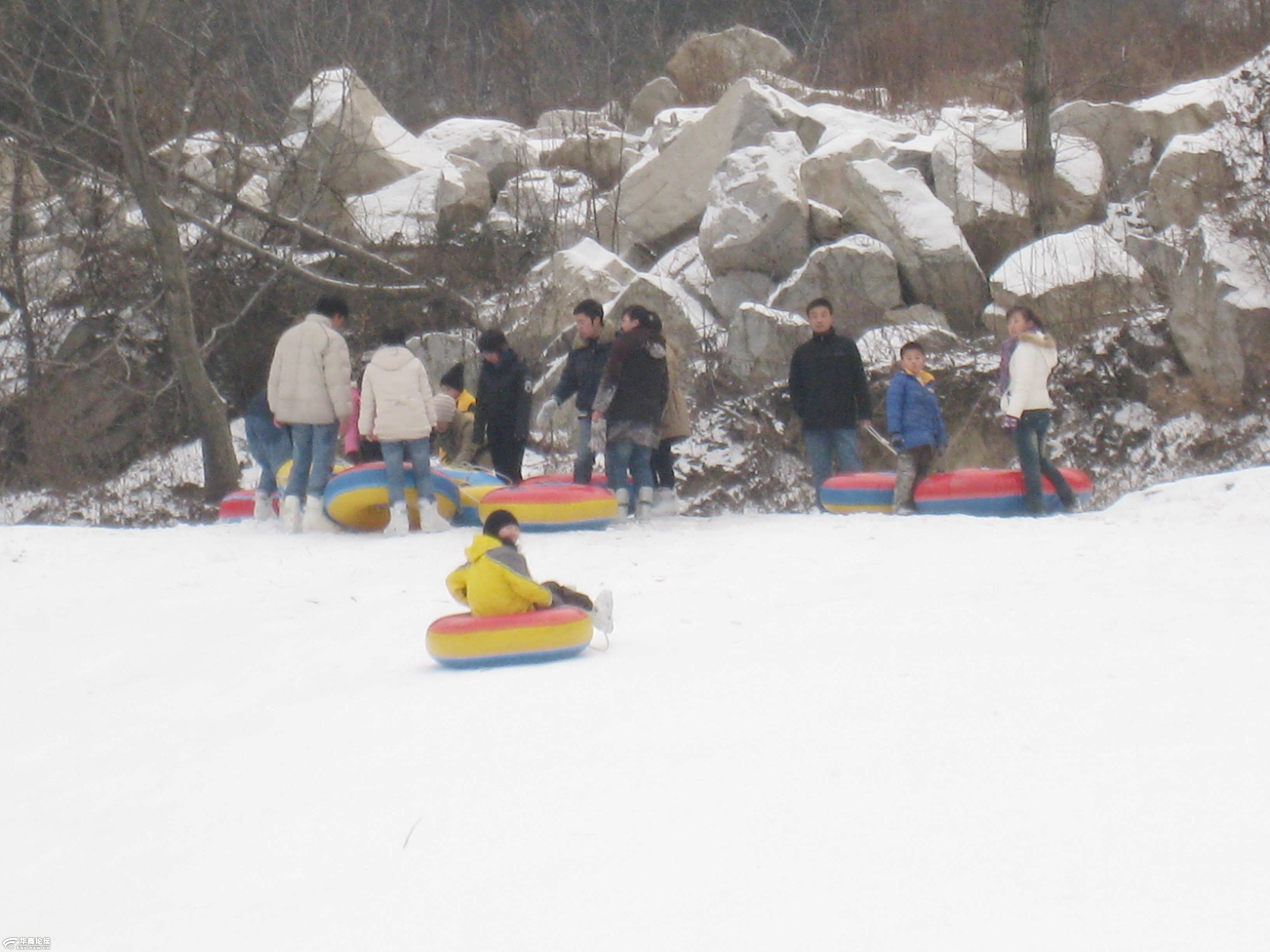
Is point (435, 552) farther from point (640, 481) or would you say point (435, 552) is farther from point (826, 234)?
point (826, 234)

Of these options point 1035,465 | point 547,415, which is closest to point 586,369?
point 1035,465

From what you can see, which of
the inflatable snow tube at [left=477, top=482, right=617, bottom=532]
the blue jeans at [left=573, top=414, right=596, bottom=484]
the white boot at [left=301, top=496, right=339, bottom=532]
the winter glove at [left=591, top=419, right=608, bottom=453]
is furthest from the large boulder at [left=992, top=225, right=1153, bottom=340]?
the white boot at [left=301, top=496, right=339, bottom=532]

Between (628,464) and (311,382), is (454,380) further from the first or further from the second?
(628,464)

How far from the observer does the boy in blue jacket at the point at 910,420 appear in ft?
33.8

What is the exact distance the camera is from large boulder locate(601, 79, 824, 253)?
63.1 ft

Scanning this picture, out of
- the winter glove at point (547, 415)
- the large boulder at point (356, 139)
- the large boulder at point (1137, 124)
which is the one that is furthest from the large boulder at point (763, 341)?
the large boulder at point (356, 139)

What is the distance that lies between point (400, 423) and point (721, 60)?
58.1 feet

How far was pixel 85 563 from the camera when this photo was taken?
10.1 meters

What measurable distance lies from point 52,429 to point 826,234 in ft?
33.7

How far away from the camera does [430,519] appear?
1024 centimetres

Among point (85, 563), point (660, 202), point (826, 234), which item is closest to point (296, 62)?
point (660, 202)

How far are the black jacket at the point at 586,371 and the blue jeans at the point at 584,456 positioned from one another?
8.7 inches

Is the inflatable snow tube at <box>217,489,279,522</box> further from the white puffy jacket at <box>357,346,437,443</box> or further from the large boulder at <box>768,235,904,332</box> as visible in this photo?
the large boulder at <box>768,235,904,332</box>

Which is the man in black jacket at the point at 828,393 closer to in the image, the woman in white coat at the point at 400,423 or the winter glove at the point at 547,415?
the woman in white coat at the point at 400,423
